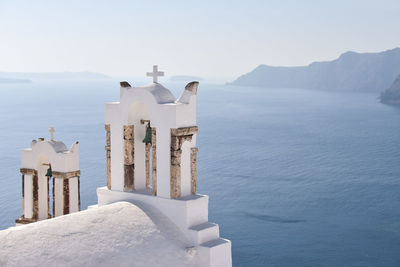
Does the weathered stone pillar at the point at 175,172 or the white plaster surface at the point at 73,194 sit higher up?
the weathered stone pillar at the point at 175,172

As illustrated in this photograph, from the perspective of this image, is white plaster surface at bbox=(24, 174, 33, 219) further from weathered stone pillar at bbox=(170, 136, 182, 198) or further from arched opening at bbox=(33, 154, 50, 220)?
weathered stone pillar at bbox=(170, 136, 182, 198)

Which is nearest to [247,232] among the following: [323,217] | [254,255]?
[254,255]

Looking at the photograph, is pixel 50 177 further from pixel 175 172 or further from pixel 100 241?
pixel 100 241

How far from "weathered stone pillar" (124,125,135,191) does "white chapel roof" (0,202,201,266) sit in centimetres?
97

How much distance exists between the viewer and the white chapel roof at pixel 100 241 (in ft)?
32.0

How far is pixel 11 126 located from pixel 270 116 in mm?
71894

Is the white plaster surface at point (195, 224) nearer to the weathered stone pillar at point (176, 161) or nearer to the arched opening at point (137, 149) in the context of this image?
the weathered stone pillar at point (176, 161)

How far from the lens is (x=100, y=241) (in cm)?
1057

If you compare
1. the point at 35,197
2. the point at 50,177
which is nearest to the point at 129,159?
the point at 50,177

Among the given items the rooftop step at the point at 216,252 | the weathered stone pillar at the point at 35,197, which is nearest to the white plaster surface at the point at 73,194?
the weathered stone pillar at the point at 35,197

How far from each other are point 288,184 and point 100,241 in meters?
62.3

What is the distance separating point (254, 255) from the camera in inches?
1848

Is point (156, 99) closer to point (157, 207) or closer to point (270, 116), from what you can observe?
point (157, 207)

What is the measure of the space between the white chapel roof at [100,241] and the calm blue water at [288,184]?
33.9 meters
